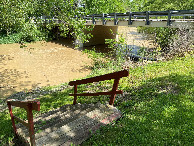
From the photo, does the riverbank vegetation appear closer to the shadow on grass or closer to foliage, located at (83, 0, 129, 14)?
the shadow on grass

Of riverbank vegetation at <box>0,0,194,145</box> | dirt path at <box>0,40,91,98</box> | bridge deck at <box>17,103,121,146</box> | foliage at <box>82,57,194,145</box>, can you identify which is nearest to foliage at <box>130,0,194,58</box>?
riverbank vegetation at <box>0,0,194,145</box>

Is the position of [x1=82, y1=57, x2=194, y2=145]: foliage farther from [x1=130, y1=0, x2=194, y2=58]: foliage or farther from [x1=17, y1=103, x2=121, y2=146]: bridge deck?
[x1=130, y1=0, x2=194, y2=58]: foliage

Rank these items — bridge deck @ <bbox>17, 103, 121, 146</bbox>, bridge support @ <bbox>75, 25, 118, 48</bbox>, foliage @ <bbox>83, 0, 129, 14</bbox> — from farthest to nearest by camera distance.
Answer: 1. foliage @ <bbox>83, 0, 129, 14</bbox>
2. bridge support @ <bbox>75, 25, 118, 48</bbox>
3. bridge deck @ <bbox>17, 103, 121, 146</bbox>

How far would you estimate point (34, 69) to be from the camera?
15.3m

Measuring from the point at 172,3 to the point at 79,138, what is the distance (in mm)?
31876

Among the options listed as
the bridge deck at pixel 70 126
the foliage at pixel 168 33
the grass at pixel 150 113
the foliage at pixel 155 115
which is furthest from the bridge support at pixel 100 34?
the bridge deck at pixel 70 126

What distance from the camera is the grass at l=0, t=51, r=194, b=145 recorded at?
346 cm

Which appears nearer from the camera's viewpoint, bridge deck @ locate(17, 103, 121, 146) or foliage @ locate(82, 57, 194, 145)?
bridge deck @ locate(17, 103, 121, 146)

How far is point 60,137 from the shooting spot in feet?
10.9

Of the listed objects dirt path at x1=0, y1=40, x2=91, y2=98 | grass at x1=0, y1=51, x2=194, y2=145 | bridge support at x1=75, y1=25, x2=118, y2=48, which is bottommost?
dirt path at x1=0, y1=40, x2=91, y2=98

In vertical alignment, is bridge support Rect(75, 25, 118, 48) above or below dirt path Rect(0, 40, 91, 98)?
above

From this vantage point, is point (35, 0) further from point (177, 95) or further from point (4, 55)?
point (4, 55)

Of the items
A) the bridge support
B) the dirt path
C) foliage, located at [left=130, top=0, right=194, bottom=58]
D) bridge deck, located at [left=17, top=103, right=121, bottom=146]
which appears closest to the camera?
bridge deck, located at [left=17, top=103, right=121, bottom=146]

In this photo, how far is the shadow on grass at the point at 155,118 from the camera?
135 inches
